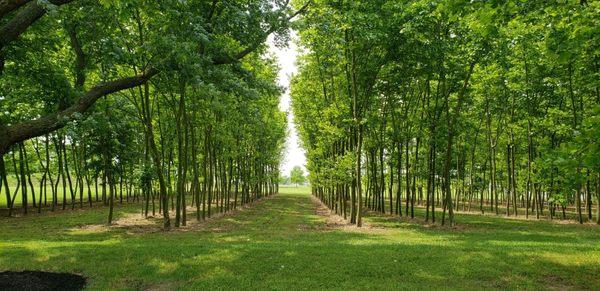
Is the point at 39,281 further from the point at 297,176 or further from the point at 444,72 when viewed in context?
the point at 297,176

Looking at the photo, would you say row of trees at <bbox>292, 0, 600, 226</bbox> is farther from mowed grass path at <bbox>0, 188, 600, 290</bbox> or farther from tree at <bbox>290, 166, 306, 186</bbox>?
tree at <bbox>290, 166, 306, 186</bbox>

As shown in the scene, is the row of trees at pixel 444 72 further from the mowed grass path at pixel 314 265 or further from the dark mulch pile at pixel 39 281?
the dark mulch pile at pixel 39 281

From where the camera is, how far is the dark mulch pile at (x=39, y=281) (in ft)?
30.4

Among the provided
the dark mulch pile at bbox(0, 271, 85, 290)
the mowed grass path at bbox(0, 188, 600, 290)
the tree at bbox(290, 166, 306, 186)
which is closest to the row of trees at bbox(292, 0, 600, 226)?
the mowed grass path at bbox(0, 188, 600, 290)

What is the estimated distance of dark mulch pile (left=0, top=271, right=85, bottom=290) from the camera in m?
9.27

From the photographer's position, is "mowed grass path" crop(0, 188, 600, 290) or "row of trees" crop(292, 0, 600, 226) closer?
"mowed grass path" crop(0, 188, 600, 290)

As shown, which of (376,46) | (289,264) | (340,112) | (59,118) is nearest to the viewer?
(59,118)

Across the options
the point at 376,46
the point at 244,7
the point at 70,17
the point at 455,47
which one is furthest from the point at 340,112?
the point at 70,17

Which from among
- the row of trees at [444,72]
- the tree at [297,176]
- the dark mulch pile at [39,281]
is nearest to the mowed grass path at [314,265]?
the dark mulch pile at [39,281]

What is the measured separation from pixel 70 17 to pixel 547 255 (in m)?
18.6

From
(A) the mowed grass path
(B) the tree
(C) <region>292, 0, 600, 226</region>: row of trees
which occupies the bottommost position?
(B) the tree

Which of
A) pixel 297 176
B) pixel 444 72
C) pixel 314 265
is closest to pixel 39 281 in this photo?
pixel 314 265

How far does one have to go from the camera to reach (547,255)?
11.9 m

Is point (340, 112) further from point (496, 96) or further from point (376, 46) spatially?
point (496, 96)
